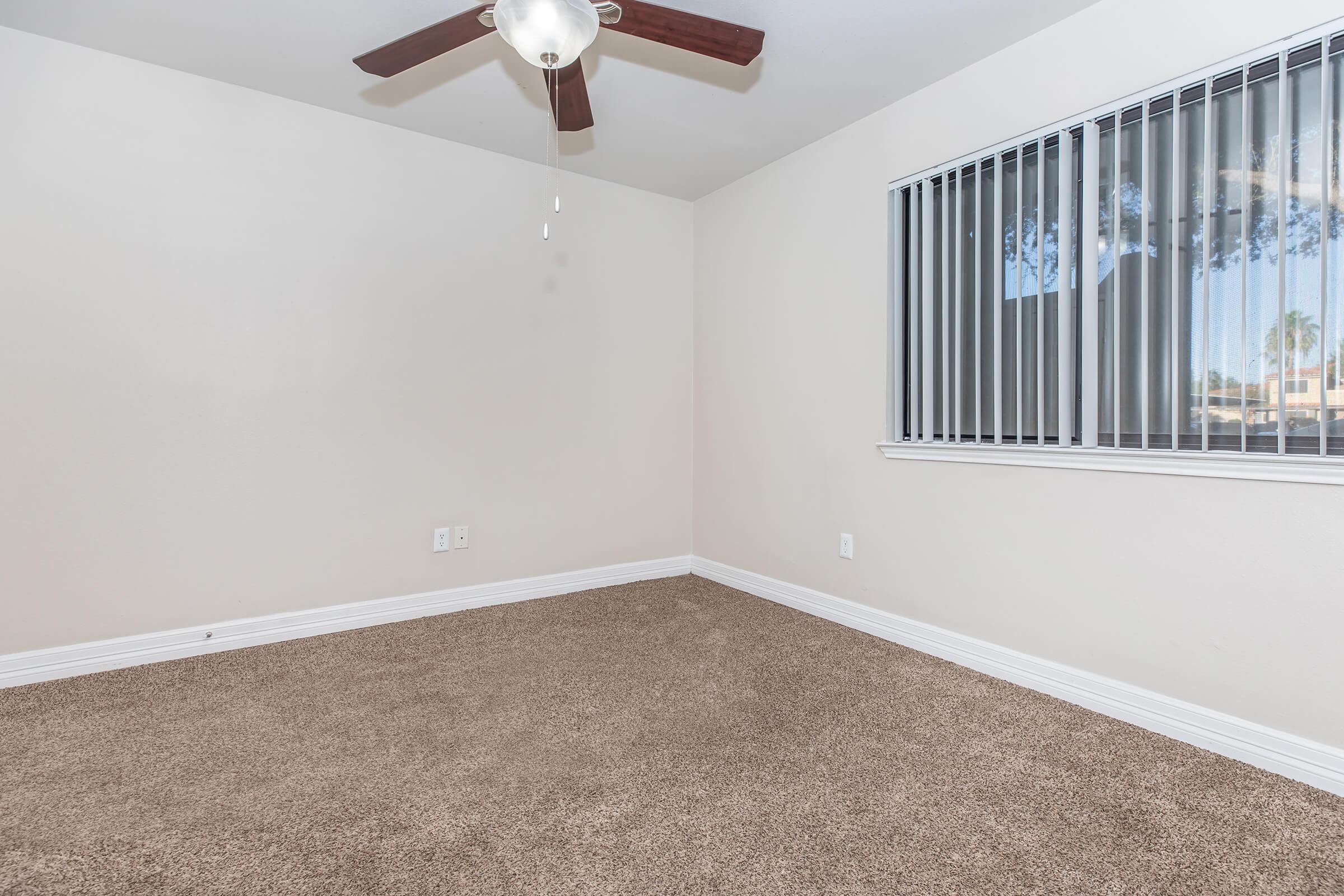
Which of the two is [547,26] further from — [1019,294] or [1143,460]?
[1143,460]

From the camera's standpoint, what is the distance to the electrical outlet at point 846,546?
2936 millimetres

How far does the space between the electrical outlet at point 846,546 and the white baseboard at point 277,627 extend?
130 centimetres

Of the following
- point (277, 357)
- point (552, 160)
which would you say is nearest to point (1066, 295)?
point (552, 160)

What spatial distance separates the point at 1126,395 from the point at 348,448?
10.1ft

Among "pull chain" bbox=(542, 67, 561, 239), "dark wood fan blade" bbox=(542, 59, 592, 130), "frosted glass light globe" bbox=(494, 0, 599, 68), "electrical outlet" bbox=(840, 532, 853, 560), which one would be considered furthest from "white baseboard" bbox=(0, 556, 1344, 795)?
"frosted glass light globe" bbox=(494, 0, 599, 68)

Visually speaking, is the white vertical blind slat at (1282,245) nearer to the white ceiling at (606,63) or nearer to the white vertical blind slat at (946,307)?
the white ceiling at (606,63)

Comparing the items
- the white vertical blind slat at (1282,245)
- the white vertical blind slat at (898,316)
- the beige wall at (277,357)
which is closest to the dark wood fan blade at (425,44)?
the beige wall at (277,357)

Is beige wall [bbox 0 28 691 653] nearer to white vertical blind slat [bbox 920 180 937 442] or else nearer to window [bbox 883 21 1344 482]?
white vertical blind slat [bbox 920 180 937 442]

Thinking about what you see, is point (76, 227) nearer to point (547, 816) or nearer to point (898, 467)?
point (547, 816)

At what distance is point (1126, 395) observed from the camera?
6.77ft

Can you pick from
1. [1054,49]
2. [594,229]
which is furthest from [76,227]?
[1054,49]

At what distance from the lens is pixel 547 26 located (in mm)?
1534

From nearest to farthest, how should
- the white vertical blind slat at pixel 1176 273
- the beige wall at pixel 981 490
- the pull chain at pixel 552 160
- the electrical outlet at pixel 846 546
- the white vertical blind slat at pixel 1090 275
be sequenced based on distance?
the beige wall at pixel 981 490, the white vertical blind slat at pixel 1176 273, the white vertical blind slat at pixel 1090 275, the pull chain at pixel 552 160, the electrical outlet at pixel 846 546

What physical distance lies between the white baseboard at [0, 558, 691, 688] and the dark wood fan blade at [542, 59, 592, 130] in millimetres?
2193
